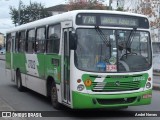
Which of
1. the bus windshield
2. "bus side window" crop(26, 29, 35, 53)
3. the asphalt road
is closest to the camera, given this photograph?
the bus windshield

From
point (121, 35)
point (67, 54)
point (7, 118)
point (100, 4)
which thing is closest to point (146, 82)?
point (121, 35)

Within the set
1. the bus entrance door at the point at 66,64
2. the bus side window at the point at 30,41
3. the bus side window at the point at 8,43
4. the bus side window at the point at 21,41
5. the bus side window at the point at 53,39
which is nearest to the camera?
the bus entrance door at the point at 66,64

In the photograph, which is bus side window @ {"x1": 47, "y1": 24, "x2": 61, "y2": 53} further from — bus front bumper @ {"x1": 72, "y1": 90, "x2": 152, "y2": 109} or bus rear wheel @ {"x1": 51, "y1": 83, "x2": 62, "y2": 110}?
bus front bumper @ {"x1": 72, "y1": 90, "x2": 152, "y2": 109}

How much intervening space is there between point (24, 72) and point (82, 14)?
21.2 feet

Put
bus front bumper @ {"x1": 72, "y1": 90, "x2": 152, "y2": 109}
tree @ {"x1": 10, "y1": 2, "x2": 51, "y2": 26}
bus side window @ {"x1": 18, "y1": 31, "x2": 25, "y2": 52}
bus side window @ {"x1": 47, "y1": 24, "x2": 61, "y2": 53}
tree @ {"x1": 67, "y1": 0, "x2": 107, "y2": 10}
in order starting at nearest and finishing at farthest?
bus front bumper @ {"x1": 72, "y1": 90, "x2": 152, "y2": 109}
bus side window @ {"x1": 47, "y1": 24, "x2": 61, "y2": 53}
bus side window @ {"x1": 18, "y1": 31, "x2": 25, "y2": 52}
tree @ {"x1": 67, "y1": 0, "x2": 107, "y2": 10}
tree @ {"x1": 10, "y1": 2, "x2": 51, "y2": 26}

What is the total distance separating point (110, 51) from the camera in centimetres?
1098

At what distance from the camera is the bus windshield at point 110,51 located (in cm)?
1079

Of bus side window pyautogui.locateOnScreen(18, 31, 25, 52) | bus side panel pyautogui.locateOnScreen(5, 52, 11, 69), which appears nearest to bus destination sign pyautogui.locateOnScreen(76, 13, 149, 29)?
bus side window pyautogui.locateOnScreen(18, 31, 25, 52)

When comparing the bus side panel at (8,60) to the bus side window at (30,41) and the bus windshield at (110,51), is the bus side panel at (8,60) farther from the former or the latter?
the bus windshield at (110,51)

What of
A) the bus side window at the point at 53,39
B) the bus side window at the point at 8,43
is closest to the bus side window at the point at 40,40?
the bus side window at the point at 53,39

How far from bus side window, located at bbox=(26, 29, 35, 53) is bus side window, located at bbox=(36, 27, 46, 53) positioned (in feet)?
2.19

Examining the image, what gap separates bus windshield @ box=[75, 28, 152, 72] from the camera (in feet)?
35.4

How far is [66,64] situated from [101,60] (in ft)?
3.38

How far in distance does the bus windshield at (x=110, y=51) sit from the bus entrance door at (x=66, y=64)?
536mm
